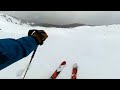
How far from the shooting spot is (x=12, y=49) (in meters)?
2.10

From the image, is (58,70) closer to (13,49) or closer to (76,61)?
(76,61)

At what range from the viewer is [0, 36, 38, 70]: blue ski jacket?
1950 mm

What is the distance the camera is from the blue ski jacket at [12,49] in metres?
1.95

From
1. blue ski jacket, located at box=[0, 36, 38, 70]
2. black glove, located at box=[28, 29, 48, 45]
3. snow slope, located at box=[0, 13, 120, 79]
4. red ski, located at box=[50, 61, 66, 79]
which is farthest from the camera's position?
snow slope, located at box=[0, 13, 120, 79]

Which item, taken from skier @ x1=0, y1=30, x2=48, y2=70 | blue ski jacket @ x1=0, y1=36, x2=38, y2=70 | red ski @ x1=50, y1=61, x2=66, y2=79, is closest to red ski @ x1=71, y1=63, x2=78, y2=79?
red ski @ x1=50, y1=61, x2=66, y2=79

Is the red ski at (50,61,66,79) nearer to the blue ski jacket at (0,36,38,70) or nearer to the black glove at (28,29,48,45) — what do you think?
the black glove at (28,29,48,45)

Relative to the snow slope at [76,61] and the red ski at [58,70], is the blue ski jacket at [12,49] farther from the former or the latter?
the snow slope at [76,61]

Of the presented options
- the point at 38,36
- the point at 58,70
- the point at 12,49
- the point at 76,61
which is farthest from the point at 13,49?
the point at 76,61

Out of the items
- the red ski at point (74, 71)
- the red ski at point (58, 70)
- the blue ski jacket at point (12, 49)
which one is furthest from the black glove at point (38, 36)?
the red ski at point (74, 71)

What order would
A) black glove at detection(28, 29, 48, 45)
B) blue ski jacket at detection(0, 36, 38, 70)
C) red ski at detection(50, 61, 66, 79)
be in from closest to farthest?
1. blue ski jacket at detection(0, 36, 38, 70)
2. black glove at detection(28, 29, 48, 45)
3. red ski at detection(50, 61, 66, 79)

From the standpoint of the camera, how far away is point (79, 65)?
294 inches
